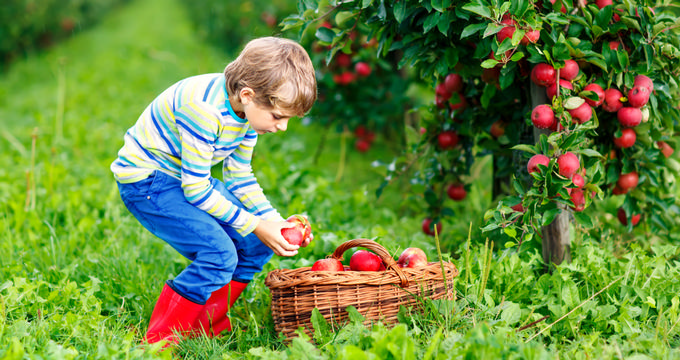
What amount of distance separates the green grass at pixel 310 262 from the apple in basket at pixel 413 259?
0.20 meters

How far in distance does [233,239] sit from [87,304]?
63 centimetres

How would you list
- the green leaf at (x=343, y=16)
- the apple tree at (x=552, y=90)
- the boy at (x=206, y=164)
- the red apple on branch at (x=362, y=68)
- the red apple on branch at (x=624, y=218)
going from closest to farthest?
the boy at (x=206, y=164) → the apple tree at (x=552, y=90) → the green leaf at (x=343, y=16) → the red apple on branch at (x=624, y=218) → the red apple on branch at (x=362, y=68)

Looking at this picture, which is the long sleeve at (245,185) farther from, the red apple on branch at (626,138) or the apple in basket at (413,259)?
the red apple on branch at (626,138)

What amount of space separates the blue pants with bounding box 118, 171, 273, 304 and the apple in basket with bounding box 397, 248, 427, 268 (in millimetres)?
660

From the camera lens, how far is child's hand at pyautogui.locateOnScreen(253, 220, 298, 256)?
7.12 feet

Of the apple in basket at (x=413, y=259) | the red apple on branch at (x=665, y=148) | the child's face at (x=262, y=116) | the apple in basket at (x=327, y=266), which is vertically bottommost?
the red apple on branch at (x=665, y=148)

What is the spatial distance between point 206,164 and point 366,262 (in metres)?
0.70

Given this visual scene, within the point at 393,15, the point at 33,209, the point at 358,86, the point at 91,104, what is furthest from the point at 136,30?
the point at 393,15

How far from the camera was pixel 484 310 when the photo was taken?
7.05 feet

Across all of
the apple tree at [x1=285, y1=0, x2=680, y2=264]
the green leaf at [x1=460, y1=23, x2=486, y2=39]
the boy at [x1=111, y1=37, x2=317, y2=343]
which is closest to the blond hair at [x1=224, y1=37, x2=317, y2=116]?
the boy at [x1=111, y1=37, x2=317, y2=343]

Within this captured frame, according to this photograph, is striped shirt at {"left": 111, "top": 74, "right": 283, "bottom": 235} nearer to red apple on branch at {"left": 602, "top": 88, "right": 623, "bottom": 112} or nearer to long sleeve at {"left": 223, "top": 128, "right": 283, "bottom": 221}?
long sleeve at {"left": 223, "top": 128, "right": 283, "bottom": 221}

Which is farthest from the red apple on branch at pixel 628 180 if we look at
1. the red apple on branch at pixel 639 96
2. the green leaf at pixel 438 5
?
the green leaf at pixel 438 5

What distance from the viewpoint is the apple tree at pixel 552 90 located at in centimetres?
227

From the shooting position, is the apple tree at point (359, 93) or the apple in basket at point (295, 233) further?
the apple tree at point (359, 93)
